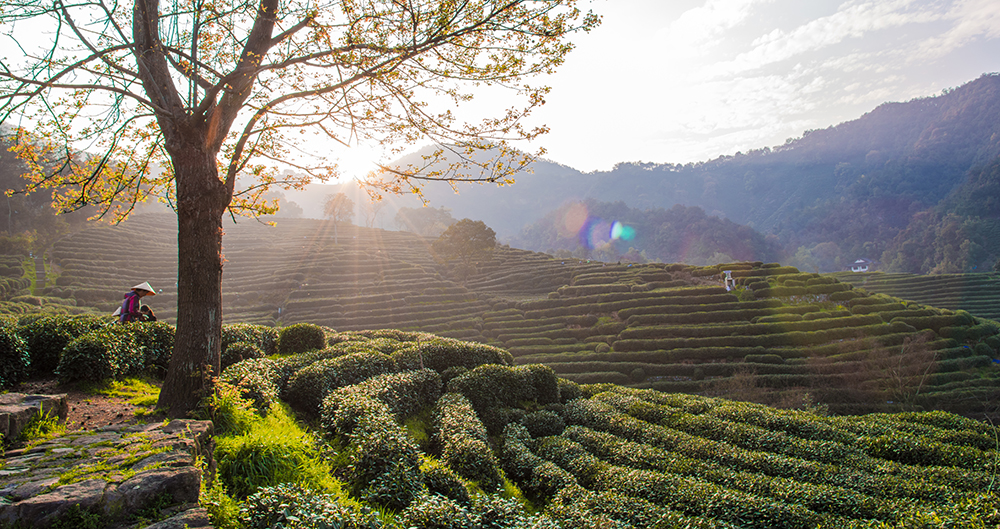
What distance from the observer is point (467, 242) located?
64.8 metres

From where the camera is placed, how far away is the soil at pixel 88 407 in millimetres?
5977

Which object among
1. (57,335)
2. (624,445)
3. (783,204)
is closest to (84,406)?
(57,335)

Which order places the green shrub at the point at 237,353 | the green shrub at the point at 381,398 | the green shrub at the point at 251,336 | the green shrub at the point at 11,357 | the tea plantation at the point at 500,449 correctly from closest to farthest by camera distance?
the tea plantation at the point at 500,449, the green shrub at the point at 11,357, the green shrub at the point at 381,398, the green shrub at the point at 237,353, the green shrub at the point at 251,336

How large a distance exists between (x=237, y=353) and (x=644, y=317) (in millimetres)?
37960

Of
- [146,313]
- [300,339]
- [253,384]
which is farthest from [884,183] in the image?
[146,313]

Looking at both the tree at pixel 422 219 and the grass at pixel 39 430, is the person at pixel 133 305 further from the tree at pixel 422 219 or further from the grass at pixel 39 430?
the tree at pixel 422 219

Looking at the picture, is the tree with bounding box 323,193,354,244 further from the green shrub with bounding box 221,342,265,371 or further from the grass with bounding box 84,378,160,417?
the grass with bounding box 84,378,160,417

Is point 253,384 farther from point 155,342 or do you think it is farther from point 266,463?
point 155,342

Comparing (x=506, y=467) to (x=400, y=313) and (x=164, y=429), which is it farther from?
(x=400, y=313)

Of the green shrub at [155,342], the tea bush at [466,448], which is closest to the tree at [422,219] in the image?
the green shrub at [155,342]

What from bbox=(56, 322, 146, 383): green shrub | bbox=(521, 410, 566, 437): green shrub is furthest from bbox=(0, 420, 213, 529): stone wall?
bbox=(521, 410, 566, 437): green shrub

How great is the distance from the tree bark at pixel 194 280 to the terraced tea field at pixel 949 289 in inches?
2927

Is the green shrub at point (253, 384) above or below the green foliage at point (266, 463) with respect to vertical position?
above

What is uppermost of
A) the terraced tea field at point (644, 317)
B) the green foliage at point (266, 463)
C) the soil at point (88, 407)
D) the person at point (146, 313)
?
the person at point (146, 313)
